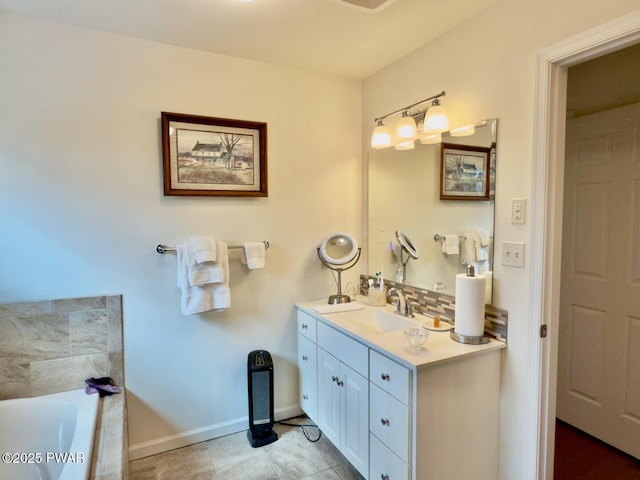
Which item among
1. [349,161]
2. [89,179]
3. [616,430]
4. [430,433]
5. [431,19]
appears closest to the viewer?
[430,433]

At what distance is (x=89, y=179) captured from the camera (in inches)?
78.2

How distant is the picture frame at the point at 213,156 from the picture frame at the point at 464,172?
1117 millimetres

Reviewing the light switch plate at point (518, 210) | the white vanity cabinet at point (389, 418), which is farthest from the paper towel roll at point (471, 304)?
Result: the white vanity cabinet at point (389, 418)

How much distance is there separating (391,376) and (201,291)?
118 cm

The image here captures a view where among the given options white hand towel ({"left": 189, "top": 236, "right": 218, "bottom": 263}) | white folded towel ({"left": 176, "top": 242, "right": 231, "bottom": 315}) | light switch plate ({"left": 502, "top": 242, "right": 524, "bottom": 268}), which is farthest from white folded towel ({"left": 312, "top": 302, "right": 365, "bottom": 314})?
light switch plate ({"left": 502, "top": 242, "right": 524, "bottom": 268})

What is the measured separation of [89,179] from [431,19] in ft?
6.57

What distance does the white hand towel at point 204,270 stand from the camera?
81.6 inches

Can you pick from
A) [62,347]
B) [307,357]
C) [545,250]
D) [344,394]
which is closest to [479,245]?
[545,250]

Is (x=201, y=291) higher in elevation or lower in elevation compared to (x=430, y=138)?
lower

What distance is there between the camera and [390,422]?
159 cm

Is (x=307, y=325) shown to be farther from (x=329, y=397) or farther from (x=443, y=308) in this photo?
(x=443, y=308)

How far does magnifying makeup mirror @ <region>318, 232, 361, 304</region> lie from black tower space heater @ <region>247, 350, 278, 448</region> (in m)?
0.63

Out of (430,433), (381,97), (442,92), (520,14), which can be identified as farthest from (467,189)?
(430,433)

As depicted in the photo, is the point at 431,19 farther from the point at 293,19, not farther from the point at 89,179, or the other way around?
the point at 89,179
